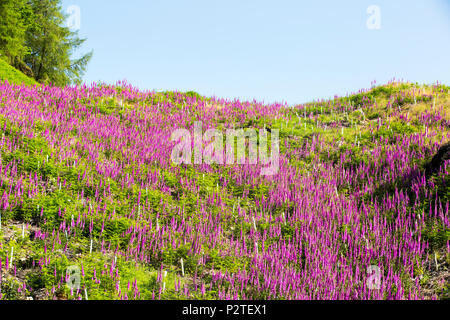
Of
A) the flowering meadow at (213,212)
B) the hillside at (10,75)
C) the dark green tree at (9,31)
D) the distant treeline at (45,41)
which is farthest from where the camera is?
the distant treeline at (45,41)

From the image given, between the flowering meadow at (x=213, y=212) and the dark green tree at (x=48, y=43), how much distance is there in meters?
26.2

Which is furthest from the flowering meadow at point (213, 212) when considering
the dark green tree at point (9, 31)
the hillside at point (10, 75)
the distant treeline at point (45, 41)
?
the distant treeline at point (45, 41)

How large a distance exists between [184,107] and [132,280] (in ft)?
29.6

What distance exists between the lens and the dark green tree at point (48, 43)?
3372 cm

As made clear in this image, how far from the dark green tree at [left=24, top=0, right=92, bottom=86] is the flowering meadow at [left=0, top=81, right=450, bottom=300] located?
2620 centimetres

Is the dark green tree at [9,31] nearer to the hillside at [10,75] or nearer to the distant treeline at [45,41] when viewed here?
the distant treeline at [45,41]

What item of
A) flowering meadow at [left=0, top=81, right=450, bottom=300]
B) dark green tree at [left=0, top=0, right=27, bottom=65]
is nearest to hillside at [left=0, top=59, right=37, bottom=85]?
flowering meadow at [left=0, top=81, right=450, bottom=300]

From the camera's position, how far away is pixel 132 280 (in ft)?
15.4

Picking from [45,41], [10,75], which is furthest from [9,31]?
[10,75]

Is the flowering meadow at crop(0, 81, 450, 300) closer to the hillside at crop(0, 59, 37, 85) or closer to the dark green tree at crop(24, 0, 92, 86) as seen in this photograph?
the hillside at crop(0, 59, 37, 85)

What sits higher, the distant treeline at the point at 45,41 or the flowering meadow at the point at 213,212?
the distant treeline at the point at 45,41

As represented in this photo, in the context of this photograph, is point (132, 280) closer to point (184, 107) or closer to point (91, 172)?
point (91, 172)

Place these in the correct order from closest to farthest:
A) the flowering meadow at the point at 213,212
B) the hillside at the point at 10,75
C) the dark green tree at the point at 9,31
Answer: the flowering meadow at the point at 213,212 → the hillside at the point at 10,75 → the dark green tree at the point at 9,31
